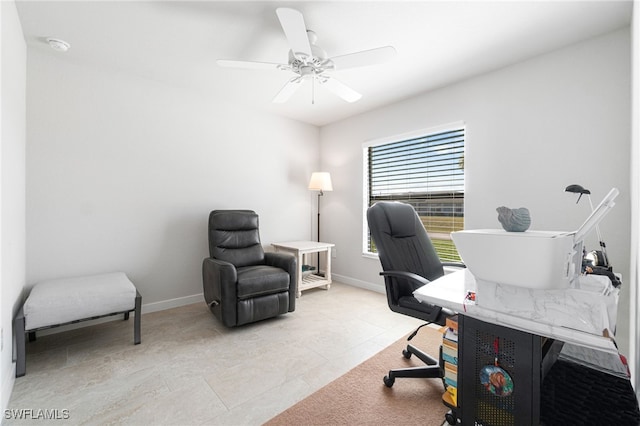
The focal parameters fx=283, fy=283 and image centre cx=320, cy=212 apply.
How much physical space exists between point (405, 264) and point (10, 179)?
2666 mm

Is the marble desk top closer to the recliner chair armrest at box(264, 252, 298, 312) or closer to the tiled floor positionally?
the tiled floor

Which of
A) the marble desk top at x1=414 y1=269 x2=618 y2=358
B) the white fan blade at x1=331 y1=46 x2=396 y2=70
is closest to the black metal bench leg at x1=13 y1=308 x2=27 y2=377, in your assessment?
the marble desk top at x1=414 y1=269 x2=618 y2=358

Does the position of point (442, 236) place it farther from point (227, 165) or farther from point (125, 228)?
point (125, 228)

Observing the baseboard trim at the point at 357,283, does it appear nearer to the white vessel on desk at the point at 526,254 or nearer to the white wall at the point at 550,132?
the white wall at the point at 550,132

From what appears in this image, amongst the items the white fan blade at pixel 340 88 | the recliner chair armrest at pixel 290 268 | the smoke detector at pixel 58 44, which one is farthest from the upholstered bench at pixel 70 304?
the white fan blade at pixel 340 88

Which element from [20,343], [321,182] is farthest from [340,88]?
[20,343]

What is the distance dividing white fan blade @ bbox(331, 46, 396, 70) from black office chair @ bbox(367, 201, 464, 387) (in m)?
1.01

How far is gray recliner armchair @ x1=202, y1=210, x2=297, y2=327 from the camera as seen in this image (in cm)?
254

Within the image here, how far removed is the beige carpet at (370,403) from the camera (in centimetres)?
152

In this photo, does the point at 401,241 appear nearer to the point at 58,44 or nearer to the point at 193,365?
the point at 193,365

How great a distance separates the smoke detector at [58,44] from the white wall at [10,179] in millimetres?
170

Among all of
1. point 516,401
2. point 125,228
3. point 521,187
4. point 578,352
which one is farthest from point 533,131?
point 125,228

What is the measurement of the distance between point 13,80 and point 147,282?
1.99m

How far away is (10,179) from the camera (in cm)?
182
